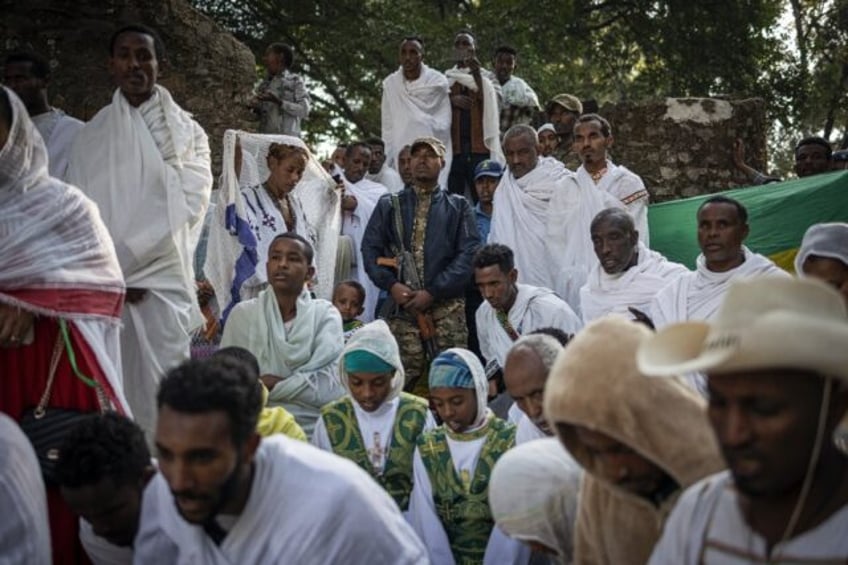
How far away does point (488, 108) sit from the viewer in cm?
1024

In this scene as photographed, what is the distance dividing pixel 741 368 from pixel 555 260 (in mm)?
5812

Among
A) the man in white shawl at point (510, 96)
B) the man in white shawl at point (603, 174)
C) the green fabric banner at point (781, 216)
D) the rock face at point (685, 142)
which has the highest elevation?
the man in white shawl at point (510, 96)

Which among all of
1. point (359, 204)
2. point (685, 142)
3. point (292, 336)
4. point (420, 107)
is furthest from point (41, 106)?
point (685, 142)

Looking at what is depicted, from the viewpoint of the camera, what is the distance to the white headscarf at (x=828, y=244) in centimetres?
462

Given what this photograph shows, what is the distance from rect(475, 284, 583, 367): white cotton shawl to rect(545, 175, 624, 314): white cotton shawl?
3.36ft

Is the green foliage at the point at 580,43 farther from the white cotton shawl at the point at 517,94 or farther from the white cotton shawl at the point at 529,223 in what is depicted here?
the white cotton shawl at the point at 529,223

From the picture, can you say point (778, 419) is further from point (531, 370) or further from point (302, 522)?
point (531, 370)

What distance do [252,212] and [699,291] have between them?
2.79 meters

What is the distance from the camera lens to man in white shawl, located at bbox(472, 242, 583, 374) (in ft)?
20.7

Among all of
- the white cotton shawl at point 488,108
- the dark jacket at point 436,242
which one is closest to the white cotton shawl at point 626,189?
the dark jacket at point 436,242

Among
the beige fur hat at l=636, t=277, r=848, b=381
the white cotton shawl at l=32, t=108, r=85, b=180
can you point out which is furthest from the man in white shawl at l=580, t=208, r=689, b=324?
the beige fur hat at l=636, t=277, r=848, b=381

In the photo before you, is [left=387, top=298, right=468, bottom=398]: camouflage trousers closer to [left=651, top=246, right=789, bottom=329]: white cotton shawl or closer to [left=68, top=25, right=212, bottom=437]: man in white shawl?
[left=651, top=246, right=789, bottom=329]: white cotton shawl

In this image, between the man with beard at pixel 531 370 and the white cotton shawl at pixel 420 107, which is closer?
the man with beard at pixel 531 370

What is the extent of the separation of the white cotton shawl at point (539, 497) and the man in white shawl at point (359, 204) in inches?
192
